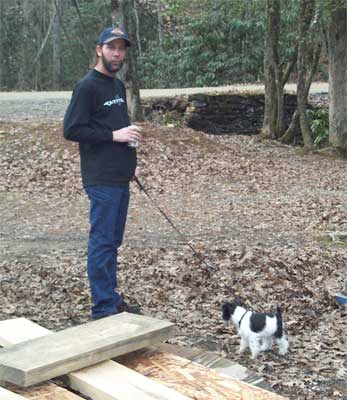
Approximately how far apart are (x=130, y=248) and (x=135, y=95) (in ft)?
29.9

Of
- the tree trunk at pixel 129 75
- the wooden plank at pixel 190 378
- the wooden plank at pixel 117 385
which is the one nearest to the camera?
the wooden plank at pixel 117 385

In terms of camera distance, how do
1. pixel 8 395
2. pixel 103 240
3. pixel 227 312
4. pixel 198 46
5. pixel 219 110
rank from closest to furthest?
pixel 8 395, pixel 103 240, pixel 227 312, pixel 219 110, pixel 198 46

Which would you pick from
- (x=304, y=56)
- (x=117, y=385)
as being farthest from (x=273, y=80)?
(x=117, y=385)

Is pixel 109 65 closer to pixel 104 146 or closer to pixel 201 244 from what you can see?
pixel 104 146

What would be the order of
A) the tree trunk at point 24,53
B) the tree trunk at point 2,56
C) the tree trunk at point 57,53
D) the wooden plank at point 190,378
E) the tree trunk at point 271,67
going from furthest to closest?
the tree trunk at point 24,53
the tree trunk at point 2,56
the tree trunk at point 57,53
the tree trunk at point 271,67
the wooden plank at point 190,378

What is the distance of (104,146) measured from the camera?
510cm

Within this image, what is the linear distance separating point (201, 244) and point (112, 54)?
4.01 metres

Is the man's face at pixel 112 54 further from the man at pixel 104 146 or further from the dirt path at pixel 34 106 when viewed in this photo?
the dirt path at pixel 34 106

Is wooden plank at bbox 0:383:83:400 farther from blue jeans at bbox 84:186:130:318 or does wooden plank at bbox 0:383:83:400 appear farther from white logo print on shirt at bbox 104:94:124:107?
white logo print on shirt at bbox 104:94:124:107

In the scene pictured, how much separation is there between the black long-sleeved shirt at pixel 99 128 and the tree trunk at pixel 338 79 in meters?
12.2

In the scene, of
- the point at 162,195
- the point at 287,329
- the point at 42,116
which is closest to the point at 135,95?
the point at 42,116

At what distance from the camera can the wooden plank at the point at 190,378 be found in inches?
135

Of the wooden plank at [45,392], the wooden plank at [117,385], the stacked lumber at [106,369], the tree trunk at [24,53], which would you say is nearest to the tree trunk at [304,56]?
the stacked lumber at [106,369]

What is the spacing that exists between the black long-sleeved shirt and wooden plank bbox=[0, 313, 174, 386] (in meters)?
1.29
